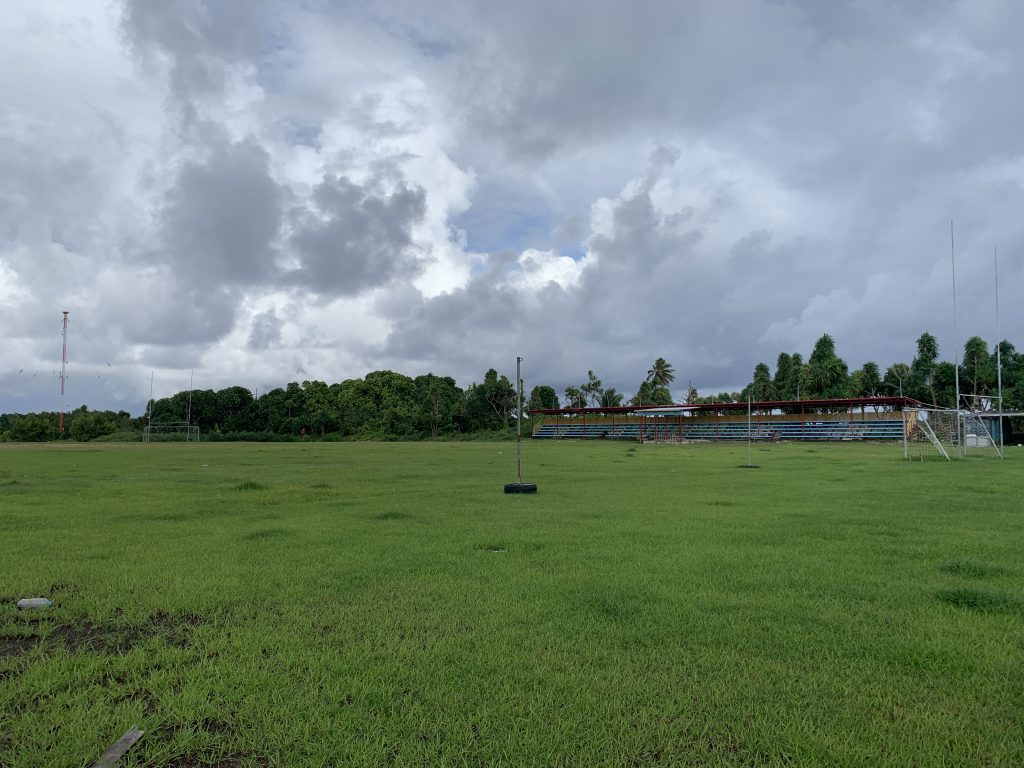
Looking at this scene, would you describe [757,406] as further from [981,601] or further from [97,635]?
[97,635]

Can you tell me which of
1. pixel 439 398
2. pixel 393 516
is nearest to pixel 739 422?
pixel 439 398

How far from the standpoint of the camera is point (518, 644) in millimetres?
4438

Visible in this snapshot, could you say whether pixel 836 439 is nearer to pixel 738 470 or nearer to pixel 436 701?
pixel 738 470

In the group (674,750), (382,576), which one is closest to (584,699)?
(674,750)

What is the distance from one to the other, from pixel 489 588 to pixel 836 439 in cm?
6408

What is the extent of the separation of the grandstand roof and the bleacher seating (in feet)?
5.74

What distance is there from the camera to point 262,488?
51.9 ft

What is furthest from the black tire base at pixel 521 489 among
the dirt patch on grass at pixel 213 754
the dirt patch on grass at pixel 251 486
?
the dirt patch on grass at pixel 213 754

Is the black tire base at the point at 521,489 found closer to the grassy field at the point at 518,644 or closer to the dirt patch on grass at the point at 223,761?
the grassy field at the point at 518,644

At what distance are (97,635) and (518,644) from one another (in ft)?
10.6

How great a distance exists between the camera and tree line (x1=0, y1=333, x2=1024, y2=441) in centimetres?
7644

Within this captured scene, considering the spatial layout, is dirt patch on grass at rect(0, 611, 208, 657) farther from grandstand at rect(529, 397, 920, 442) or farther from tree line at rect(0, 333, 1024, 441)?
tree line at rect(0, 333, 1024, 441)

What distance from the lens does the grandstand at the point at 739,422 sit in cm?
6006

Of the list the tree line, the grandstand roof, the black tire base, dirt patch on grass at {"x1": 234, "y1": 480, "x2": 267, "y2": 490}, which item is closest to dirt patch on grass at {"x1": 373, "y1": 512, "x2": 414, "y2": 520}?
the black tire base
